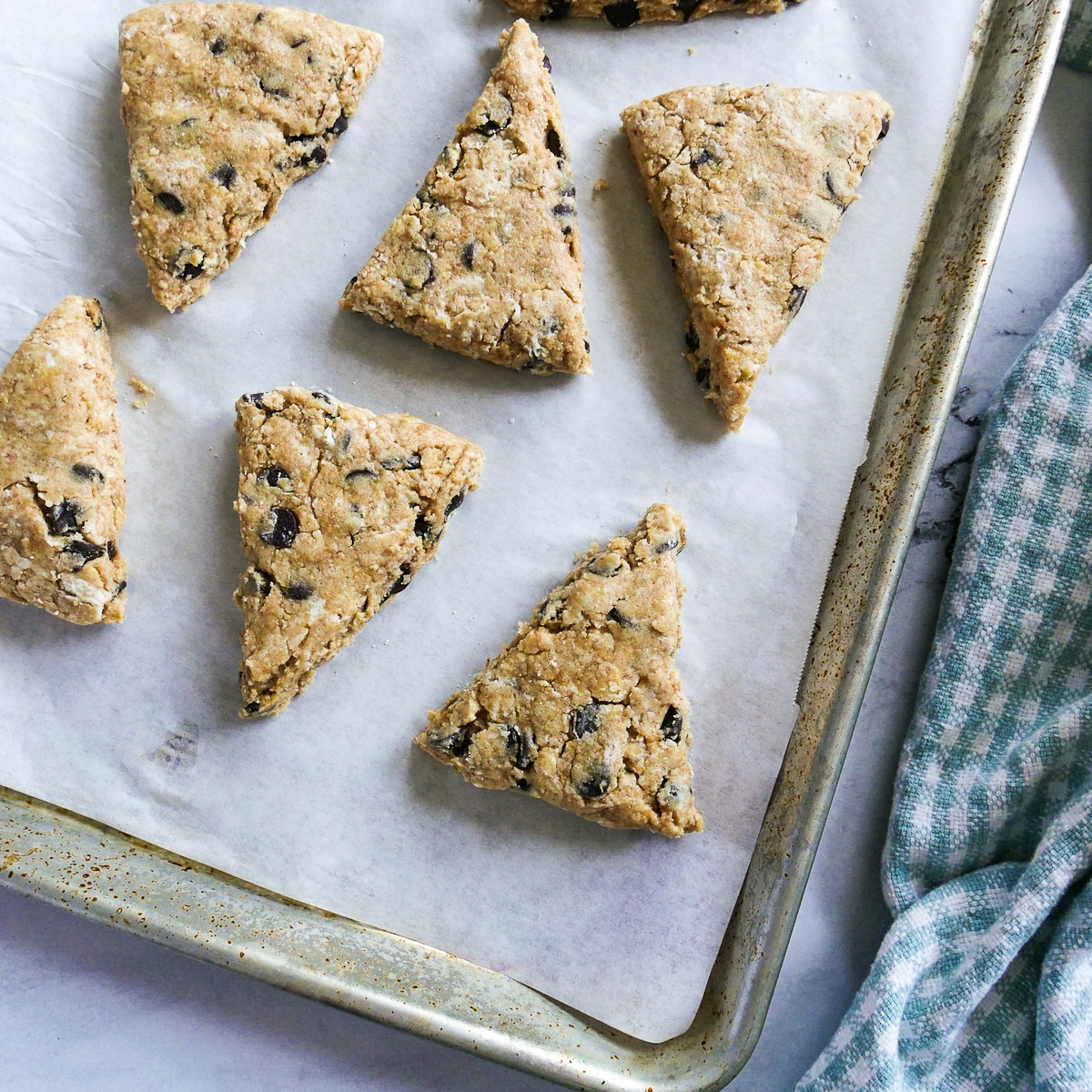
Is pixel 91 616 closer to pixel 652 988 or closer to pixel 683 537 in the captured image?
pixel 683 537

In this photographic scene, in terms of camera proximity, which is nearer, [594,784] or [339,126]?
[594,784]

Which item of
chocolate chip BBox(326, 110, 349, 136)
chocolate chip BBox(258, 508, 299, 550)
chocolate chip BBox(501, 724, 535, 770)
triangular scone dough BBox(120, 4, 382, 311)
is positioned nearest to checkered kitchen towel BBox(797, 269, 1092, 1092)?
chocolate chip BBox(501, 724, 535, 770)

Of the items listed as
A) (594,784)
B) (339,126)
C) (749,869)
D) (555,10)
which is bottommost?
(749,869)

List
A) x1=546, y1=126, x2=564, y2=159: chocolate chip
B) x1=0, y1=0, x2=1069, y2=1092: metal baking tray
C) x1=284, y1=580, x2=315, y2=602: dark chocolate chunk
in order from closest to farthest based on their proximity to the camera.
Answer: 1. x1=0, y1=0, x2=1069, y2=1092: metal baking tray
2. x1=284, y1=580, x2=315, y2=602: dark chocolate chunk
3. x1=546, y1=126, x2=564, y2=159: chocolate chip

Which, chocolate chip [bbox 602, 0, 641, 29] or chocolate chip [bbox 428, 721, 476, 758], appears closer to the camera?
chocolate chip [bbox 428, 721, 476, 758]

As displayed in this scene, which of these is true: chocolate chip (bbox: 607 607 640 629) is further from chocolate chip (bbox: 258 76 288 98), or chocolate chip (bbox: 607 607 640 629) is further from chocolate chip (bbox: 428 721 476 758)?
chocolate chip (bbox: 258 76 288 98)

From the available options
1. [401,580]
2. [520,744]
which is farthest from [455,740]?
[401,580]

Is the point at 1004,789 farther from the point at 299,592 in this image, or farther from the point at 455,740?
the point at 299,592
